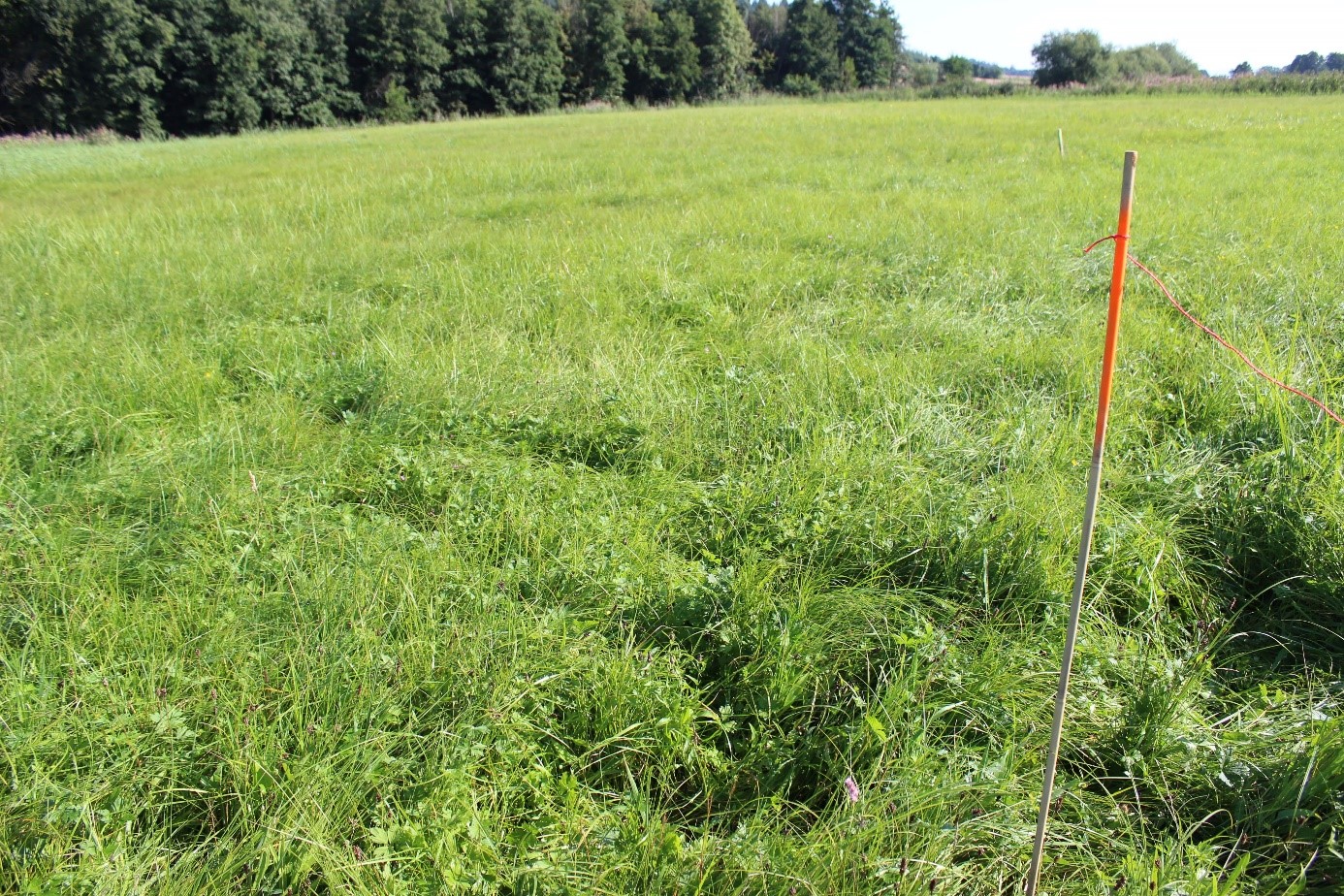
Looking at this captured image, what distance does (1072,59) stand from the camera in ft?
194

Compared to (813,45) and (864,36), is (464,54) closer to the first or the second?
(813,45)

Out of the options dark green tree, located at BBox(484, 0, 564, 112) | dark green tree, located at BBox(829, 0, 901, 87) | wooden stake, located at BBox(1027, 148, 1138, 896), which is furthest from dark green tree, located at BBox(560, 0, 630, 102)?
wooden stake, located at BBox(1027, 148, 1138, 896)

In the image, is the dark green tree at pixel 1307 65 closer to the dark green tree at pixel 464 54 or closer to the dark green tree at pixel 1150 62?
the dark green tree at pixel 1150 62

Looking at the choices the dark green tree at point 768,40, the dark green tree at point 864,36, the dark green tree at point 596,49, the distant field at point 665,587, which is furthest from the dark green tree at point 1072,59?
the distant field at point 665,587

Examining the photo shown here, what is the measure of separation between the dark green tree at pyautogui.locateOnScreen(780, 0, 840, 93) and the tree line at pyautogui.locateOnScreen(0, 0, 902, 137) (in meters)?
0.12

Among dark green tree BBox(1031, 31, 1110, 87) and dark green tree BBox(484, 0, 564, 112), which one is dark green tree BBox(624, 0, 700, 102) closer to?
dark green tree BBox(484, 0, 564, 112)

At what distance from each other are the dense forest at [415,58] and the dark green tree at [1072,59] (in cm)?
11

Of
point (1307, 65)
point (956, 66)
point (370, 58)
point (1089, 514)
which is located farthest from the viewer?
point (956, 66)

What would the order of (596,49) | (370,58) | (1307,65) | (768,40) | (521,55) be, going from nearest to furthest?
(1307,65), (370,58), (521,55), (596,49), (768,40)

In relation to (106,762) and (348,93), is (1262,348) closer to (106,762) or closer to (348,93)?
(106,762)

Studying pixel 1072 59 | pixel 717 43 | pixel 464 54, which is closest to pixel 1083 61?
pixel 1072 59

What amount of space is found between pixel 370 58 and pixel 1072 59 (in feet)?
170

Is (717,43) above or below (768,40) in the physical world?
below

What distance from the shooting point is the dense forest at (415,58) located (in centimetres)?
3706
